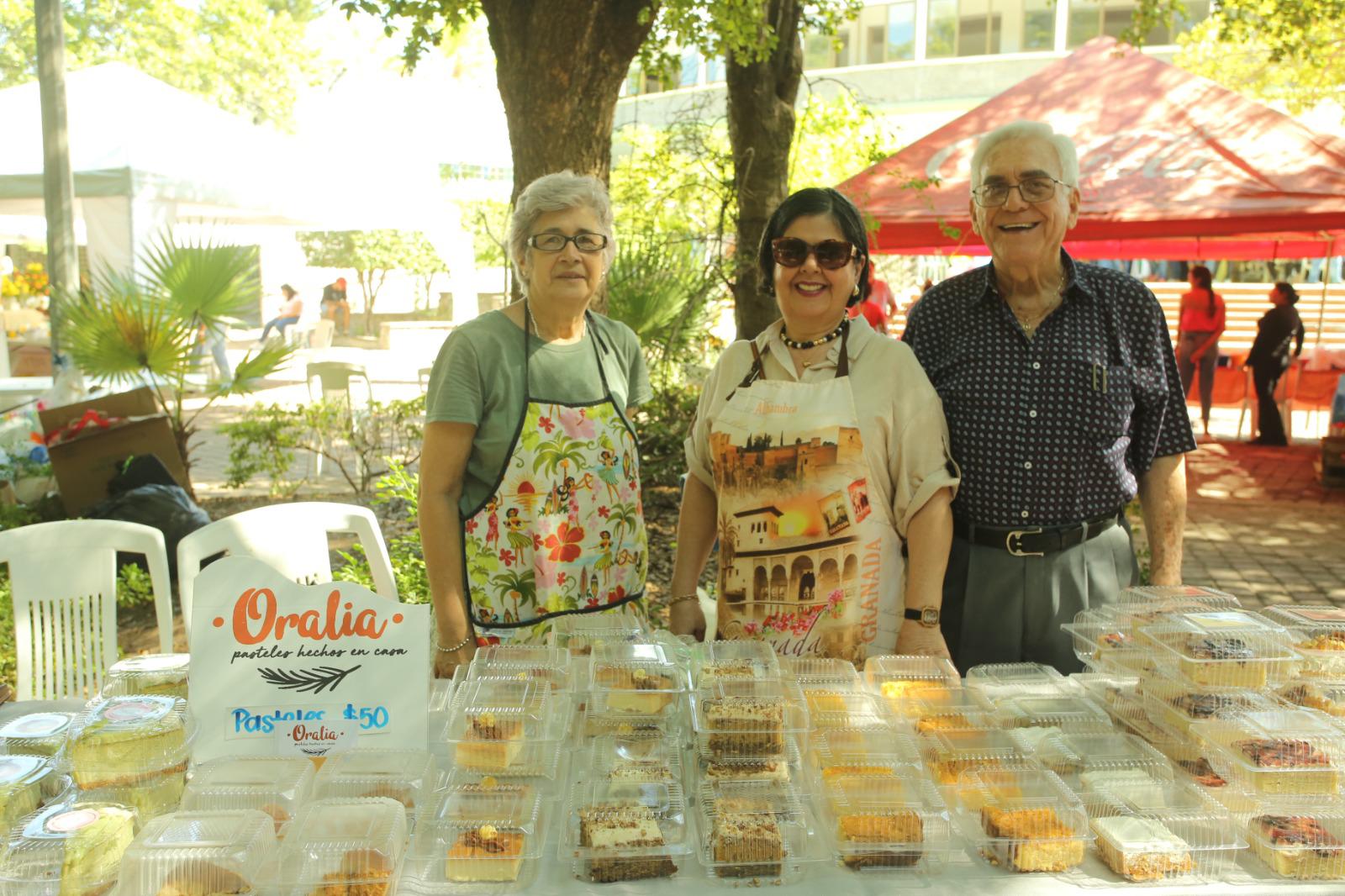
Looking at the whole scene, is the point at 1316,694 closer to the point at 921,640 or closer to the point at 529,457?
the point at 921,640

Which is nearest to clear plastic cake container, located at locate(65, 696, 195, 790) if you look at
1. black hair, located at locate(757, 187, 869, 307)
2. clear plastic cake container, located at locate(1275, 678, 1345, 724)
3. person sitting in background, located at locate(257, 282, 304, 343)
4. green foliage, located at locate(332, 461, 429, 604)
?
black hair, located at locate(757, 187, 869, 307)

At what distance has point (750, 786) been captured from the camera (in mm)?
1716

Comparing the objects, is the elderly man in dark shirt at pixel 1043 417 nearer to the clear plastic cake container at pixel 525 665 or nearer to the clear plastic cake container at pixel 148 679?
the clear plastic cake container at pixel 525 665

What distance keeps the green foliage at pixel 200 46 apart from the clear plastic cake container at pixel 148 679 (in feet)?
94.1

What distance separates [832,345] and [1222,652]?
1.03 meters

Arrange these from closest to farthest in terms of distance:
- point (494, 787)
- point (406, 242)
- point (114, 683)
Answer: point (494, 787) < point (114, 683) < point (406, 242)

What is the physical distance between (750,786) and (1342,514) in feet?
28.3

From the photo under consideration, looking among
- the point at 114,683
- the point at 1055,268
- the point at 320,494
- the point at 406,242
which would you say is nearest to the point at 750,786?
the point at 114,683

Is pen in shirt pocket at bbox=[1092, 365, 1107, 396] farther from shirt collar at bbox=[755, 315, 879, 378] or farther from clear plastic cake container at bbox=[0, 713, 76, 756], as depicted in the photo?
clear plastic cake container at bbox=[0, 713, 76, 756]

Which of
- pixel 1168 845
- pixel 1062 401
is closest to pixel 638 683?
pixel 1168 845

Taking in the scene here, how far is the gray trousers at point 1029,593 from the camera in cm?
250

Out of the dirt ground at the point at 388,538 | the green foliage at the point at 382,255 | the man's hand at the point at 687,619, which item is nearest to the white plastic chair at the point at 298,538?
the man's hand at the point at 687,619

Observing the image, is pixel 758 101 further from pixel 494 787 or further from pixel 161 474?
pixel 494 787

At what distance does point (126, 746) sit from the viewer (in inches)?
68.4
